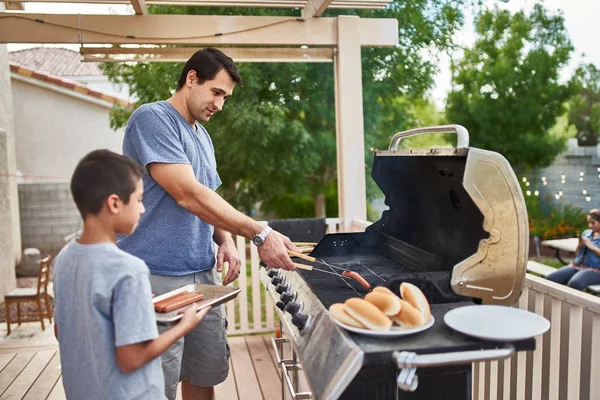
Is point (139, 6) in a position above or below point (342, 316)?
above

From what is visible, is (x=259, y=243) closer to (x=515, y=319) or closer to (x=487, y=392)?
(x=515, y=319)

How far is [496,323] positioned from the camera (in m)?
1.46

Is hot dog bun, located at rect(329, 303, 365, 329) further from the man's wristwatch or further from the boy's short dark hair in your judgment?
the boy's short dark hair

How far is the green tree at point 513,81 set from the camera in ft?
29.9

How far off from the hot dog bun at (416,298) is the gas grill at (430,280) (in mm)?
49

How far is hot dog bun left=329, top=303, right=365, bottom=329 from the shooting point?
57.5 inches

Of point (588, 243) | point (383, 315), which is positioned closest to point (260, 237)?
point (383, 315)

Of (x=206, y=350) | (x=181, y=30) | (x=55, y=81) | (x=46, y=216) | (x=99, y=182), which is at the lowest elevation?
(x=46, y=216)

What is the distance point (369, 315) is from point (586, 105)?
9.06 meters

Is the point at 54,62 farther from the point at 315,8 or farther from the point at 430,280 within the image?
the point at 430,280

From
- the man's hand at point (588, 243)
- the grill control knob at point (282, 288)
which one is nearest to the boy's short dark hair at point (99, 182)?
the grill control knob at point (282, 288)

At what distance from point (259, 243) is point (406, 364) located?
0.76m

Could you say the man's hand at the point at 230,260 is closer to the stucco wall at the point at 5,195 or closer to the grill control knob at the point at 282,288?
the grill control knob at the point at 282,288

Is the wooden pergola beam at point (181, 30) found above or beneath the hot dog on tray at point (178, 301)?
above
